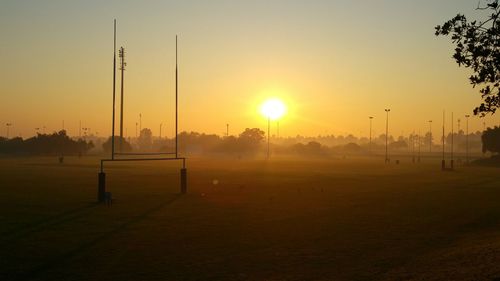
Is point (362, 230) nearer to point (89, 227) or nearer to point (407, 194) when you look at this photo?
point (89, 227)

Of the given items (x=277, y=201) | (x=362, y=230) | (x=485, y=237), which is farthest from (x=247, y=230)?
(x=277, y=201)

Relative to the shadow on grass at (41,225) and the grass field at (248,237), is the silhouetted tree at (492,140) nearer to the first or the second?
the grass field at (248,237)

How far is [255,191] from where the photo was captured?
3984cm

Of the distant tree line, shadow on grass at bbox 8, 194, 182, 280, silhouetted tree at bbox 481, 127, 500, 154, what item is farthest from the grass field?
the distant tree line

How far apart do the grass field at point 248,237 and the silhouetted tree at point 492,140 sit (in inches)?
3098

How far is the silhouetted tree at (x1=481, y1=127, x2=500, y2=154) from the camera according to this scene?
350 feet

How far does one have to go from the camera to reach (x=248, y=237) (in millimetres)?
19922

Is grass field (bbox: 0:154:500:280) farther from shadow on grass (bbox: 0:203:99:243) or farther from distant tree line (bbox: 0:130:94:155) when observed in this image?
distant tree line (bbox: 0:130:94:155)

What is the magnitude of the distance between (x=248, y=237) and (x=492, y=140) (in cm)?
10103

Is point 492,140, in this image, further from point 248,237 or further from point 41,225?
point 41,225

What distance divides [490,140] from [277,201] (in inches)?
3515

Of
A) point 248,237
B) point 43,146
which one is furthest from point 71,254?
point 43,146

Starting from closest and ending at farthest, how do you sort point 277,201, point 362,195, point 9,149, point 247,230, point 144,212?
point 247,230 < point 144,212 < point 277,201 < point 362,195 < point 9,149

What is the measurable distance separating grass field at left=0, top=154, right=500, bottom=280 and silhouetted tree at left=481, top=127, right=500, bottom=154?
78689 millimetres
